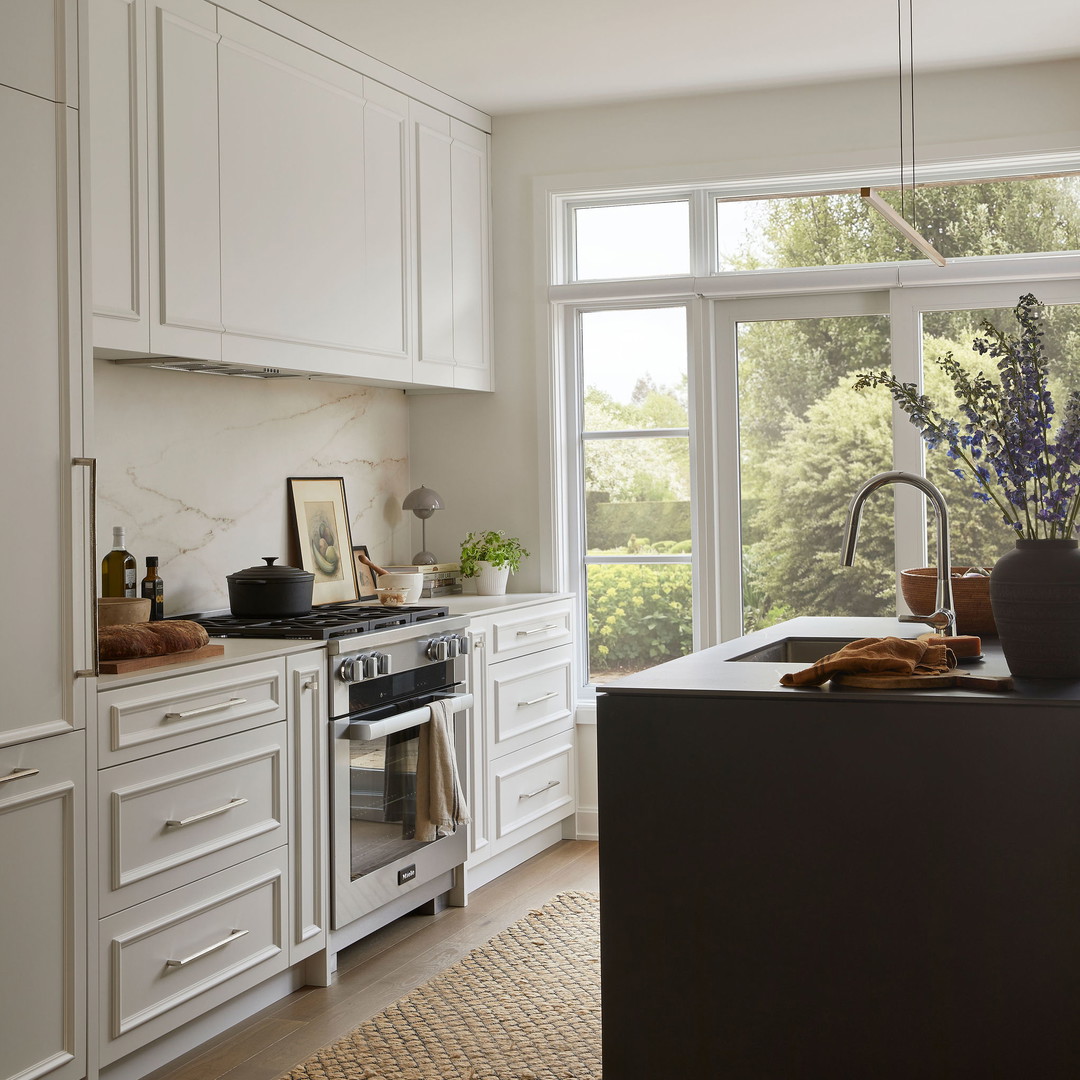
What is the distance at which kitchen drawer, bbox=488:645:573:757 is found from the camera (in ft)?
14.1

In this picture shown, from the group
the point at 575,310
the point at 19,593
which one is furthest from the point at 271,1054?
the point at 575,310

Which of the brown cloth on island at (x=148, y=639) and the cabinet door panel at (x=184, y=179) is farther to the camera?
the cabinet door panel at (x=184, y=179)

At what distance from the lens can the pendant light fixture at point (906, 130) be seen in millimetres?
3057

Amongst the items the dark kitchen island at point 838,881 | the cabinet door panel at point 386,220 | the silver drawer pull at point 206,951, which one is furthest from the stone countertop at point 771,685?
the cabinet door panel at point 386,220

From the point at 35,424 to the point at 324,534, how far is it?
79.7 inches

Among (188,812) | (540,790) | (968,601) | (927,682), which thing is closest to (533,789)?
(540,790)

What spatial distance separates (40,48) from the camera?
2.40 metres

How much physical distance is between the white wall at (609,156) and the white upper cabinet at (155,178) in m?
1.76

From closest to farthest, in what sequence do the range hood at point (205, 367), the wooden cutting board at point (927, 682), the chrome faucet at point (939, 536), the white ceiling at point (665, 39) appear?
1. the wooden cutting board at point (927, 682)
2. the chrome faucet at point (939, 536)
3. the range hood at point (205, 367)
4. the white ceiling at point (665, 39)

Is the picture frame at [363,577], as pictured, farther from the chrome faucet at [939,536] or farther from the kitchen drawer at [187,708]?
the chrome faucet at [939,536]

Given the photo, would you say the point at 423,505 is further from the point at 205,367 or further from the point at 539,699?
Answer: the point at 205,367

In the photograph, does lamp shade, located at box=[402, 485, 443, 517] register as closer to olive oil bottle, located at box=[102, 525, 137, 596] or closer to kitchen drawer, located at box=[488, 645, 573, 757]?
kitchen drawer, located at box=[488, 645, 573, 757]

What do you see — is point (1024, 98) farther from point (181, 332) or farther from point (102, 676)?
point (102, 676)

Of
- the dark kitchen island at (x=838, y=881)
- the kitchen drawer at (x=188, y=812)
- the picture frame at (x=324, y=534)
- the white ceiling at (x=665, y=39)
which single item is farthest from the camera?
the picture frame at (x=324, y=534)
